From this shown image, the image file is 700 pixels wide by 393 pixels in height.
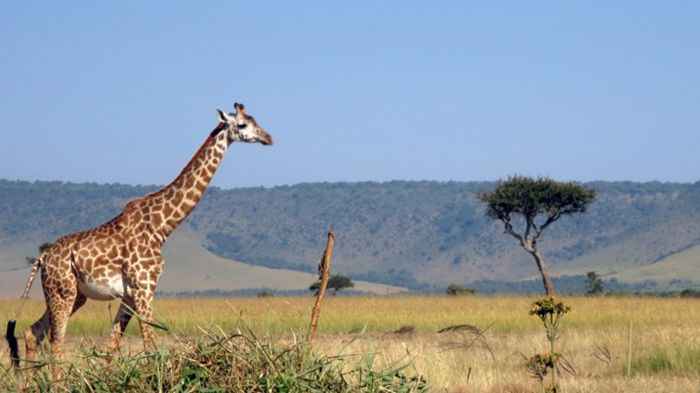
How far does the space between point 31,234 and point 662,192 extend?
90627 mm

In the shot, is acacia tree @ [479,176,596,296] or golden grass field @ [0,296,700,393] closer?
golden grass field @ [0,296,700,393]

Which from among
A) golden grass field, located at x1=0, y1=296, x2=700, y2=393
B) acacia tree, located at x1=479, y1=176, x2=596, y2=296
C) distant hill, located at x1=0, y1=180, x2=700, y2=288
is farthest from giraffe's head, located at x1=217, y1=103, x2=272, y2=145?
distant hill, located at x1=0, y1=180, x2=700, y2=288

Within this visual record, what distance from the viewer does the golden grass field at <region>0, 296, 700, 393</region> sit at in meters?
10.5

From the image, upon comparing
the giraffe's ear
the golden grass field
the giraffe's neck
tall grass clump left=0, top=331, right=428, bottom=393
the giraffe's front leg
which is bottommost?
the golden grass field

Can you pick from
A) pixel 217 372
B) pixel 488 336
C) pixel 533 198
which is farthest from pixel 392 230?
pixel 217 372

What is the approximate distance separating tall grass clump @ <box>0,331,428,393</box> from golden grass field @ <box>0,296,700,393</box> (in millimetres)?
109

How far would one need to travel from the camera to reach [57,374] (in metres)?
5.11

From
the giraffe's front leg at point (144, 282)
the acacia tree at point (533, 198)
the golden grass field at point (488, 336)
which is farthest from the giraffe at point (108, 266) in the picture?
the acacia tree at point (533, 198)

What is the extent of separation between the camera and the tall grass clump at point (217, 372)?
187 inches

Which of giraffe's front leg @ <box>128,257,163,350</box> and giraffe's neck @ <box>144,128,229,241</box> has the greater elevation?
giraffe's neck @ <box>144,128,229,241</box>

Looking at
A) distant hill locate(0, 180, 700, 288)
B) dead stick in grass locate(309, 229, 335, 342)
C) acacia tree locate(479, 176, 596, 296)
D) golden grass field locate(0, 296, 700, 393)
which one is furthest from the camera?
distant hill locate(0, 180, 700, 288)

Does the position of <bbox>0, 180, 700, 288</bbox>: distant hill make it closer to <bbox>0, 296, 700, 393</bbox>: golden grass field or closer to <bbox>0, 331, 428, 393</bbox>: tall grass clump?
<bbox>0, 296, 700, 393</bbox>: golden grass field

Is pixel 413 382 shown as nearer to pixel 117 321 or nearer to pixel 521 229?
pixel 117 321

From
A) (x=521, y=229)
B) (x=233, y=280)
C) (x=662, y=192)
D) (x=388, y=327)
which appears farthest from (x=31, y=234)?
(x=388, y=327)
